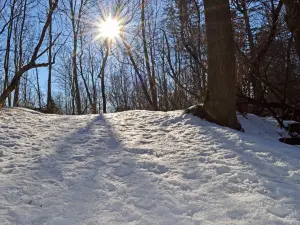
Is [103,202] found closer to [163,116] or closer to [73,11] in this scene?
[163,116]

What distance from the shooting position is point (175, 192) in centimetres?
244

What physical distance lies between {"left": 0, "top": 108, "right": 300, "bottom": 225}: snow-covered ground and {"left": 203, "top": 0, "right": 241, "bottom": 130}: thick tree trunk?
0.55 meters

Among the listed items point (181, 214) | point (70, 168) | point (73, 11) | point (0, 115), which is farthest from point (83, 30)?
point (181, 214)

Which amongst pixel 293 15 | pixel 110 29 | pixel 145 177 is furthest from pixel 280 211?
pixel 110 29

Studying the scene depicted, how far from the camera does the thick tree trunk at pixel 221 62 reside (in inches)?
197

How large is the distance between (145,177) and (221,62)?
318 centimetres

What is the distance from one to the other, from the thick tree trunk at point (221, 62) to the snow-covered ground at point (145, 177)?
1.81 ft

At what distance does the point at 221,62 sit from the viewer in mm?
5004

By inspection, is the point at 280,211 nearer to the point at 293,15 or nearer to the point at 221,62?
the point at 221,62

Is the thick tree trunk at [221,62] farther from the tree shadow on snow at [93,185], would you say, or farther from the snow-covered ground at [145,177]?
the tree shadow on snow at [93,185]

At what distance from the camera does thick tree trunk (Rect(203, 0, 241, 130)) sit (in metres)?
5.01

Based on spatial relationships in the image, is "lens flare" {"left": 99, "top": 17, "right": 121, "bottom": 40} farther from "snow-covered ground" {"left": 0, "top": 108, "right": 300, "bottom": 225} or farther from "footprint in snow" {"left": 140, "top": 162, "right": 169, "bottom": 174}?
"footprint in snow" {"left": 140, "top": 162, "right": 169, "bottom": 174}

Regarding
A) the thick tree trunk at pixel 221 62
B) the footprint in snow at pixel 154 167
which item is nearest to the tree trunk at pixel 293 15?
the thick tree trunk at pixel 221 62

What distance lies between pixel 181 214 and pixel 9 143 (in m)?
2.99
